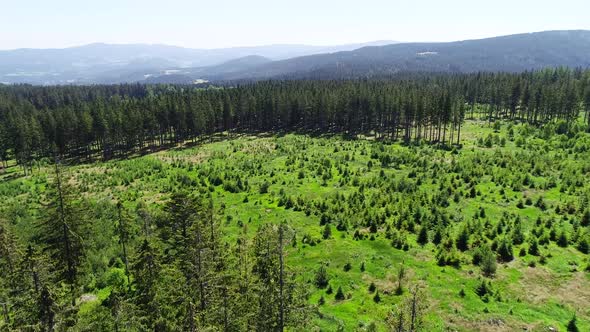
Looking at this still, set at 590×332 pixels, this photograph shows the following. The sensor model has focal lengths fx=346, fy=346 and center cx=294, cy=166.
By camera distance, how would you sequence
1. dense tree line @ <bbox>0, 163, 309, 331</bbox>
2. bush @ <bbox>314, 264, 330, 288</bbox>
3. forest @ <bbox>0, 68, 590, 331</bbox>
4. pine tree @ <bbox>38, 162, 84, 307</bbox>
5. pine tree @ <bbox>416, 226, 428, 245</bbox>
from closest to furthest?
dense tree line @ <bbox>0, 163, 309, 331</bbox>, forest @ <bbox>0, 68, 590, 331</bbox>, pine tree @ <bbox>38, 162, 84, 307</bbox>, bush @ <bbox>314, 264, 330, 288</bbox>, pine tree @ <bbox>416, 226, 428, 245</bbox>

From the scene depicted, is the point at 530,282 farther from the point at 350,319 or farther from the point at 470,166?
the point at 470,166

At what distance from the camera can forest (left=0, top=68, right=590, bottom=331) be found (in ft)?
55.8

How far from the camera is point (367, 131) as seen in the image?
104 m

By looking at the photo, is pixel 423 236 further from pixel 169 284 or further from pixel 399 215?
pixel 169 284

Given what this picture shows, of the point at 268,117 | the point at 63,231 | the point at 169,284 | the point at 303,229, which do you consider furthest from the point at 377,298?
the point at 268,117

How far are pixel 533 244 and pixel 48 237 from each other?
121 feet

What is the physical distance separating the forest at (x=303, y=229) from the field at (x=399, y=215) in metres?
0.21

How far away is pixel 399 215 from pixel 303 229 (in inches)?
426

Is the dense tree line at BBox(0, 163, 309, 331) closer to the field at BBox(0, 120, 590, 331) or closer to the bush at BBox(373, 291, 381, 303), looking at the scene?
the field at BBox(0, 120, 590, 331)

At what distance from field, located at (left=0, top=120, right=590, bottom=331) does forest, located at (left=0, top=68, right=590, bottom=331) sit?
8.1 inches

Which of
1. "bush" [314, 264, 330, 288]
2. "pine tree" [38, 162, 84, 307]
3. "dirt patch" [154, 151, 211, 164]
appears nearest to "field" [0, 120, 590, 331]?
"bush" [314, 264, 330, 288]

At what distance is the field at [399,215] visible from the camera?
23484 mm

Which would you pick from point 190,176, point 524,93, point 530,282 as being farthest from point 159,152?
point 524,93

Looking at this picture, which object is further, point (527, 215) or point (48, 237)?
point (527, 215)
